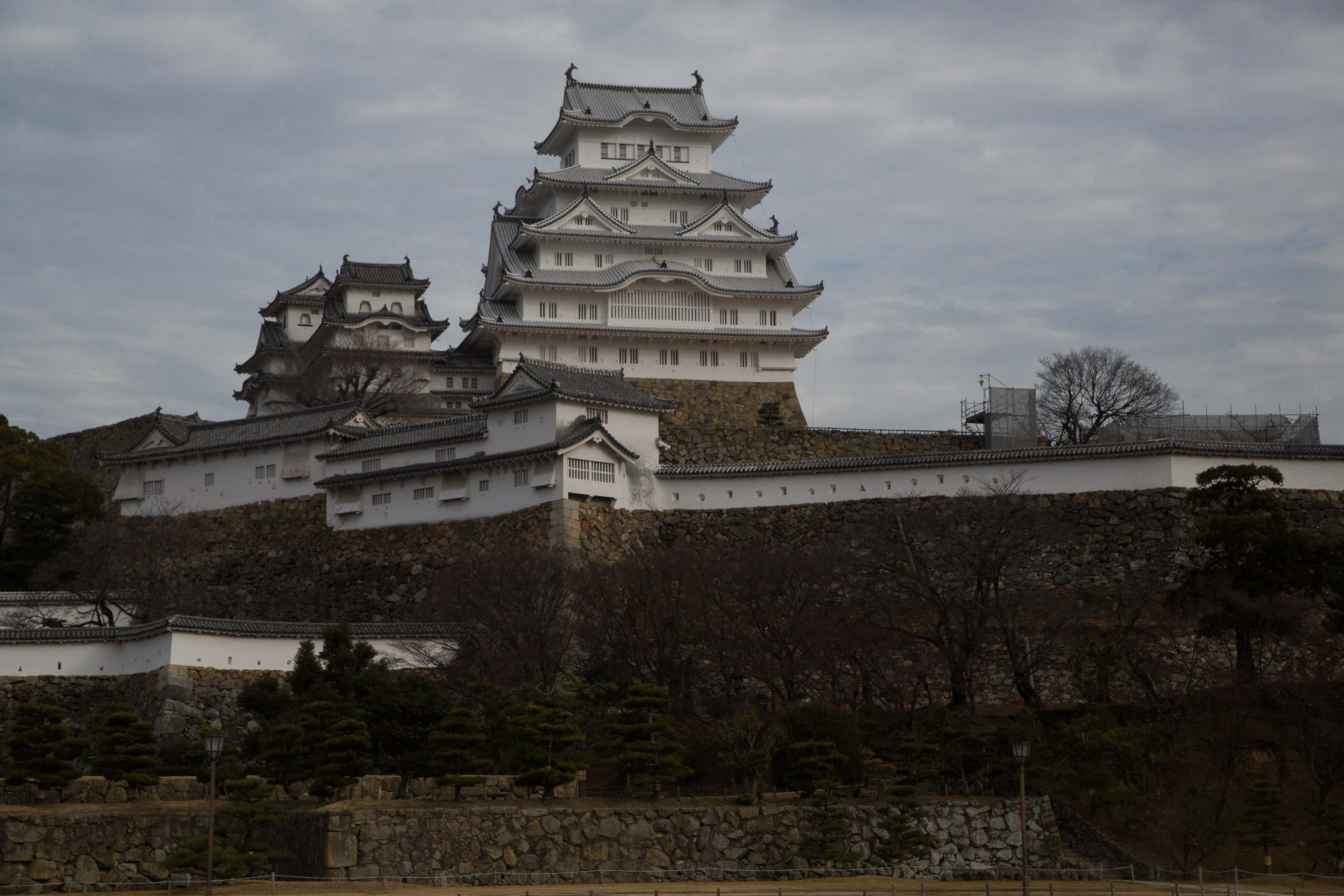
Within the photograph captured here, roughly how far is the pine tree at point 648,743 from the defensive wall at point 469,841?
0.49m

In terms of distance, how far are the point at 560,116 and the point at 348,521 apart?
17.7 m

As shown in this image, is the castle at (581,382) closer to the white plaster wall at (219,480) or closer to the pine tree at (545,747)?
the white plaster wall at (219,480)

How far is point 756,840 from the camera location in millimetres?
24391

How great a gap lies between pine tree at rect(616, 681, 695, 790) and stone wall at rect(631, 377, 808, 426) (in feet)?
60.0

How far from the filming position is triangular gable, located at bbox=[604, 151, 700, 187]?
4797 cm

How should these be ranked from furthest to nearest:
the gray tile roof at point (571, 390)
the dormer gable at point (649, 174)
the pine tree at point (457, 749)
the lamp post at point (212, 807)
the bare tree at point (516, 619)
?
1. the dormer gable at point (649, 174)
2. the gray tile roof at point (571, 390)
3. the bare tree at point (516, 619)
4. the pine tree at point (457, 749)
5. the lamp post at point (212, 807)

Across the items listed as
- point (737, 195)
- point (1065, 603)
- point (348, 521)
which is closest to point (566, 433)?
point (348, 521)

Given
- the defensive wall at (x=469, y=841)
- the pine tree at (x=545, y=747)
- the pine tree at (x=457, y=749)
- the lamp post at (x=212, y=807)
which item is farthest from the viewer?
the pine tree at (x=545, y=747)

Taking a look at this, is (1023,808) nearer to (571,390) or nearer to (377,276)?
(571,390)

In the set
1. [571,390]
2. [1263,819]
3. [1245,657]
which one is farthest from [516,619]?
[1263,819]

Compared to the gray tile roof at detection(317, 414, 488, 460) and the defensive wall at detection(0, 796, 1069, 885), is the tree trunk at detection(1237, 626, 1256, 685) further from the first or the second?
the gray tile roof at detection(317, 414, 488, 460)

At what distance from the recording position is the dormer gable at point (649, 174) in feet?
157

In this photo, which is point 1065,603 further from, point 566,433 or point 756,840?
point 566,433

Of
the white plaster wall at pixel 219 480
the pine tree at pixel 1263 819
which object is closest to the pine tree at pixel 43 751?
the white plaster wall at pixel 219 480
